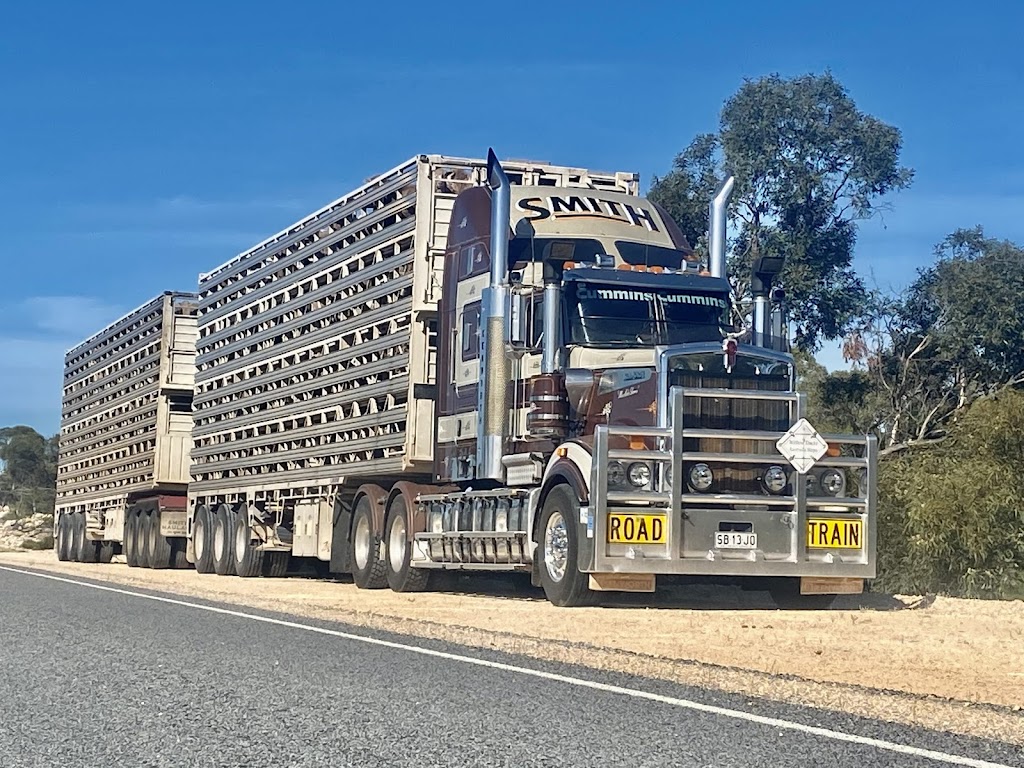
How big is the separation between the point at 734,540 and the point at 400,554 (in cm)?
579

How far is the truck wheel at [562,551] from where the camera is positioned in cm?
1433

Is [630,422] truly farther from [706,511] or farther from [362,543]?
[362,543]

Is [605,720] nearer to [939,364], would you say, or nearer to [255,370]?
[255,370]

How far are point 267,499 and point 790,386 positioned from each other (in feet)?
35.0

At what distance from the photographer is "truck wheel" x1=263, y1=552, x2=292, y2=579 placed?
24.0 metres

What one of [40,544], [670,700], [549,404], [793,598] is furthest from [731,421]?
[40,544]

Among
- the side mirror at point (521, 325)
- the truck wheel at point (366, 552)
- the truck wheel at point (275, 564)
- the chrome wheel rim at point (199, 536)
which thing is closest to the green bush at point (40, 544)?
the chrome wheel rim at point (199, 536)

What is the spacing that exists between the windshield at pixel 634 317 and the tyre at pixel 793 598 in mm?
2664

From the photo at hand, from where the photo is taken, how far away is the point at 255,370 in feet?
79.7

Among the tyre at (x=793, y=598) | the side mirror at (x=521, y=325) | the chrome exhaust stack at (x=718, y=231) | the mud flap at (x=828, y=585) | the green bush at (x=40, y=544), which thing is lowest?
the tyre at (x=793, y=598)

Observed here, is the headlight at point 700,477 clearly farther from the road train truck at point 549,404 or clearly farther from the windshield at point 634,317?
the windshield at point 634,317

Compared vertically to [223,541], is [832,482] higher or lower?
higher

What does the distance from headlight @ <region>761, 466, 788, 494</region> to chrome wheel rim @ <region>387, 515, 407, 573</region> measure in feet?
18.1

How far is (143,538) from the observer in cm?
2986
